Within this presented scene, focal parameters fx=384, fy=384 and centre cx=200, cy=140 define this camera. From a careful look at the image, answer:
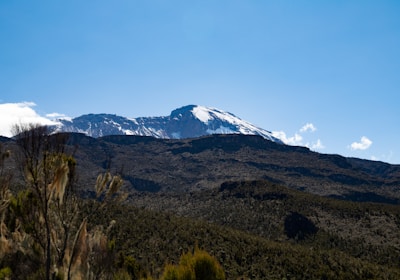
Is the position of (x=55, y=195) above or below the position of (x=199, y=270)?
above

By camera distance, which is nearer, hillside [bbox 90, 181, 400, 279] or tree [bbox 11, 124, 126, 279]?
tree [bbox 11, 124, 126, 279]

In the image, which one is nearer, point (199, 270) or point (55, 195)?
point (55, 195)

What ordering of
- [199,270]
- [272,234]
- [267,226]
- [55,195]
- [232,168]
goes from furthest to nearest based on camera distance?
[232,168] → [267,226] → [272,234] → [199,270] → [55,195]

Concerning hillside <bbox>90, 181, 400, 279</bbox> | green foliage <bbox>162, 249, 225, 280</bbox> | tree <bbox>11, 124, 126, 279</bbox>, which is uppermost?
tree <bbox>11, 124, 126, 279</bbox>

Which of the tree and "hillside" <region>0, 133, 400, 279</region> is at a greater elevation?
the tree

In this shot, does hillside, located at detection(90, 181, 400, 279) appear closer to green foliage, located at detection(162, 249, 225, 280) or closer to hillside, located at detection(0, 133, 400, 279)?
hillside, located at detection(0, 133, 400, 279)

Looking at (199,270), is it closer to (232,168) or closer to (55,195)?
(55,195)

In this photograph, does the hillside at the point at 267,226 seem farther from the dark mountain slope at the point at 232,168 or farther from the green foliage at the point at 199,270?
the dark mountain slope at the point at 232,168

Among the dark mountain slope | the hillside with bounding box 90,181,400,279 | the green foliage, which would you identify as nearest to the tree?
the green foliage

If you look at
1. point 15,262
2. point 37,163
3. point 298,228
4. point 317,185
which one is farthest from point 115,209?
point 317,185

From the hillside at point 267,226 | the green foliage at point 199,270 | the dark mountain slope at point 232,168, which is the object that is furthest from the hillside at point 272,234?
the dark mountain slope at point 232,168

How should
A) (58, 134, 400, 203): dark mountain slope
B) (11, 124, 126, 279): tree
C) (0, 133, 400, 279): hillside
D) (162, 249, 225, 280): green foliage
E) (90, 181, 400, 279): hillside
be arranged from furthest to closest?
(58, 134, 400, 203): dark mountain slope → (90, 181, 400, 279): hillside → (0, 133, 400, 279): hillside → (162, 249, 225, 280): green foliage → (11, 124, 126, 279): tree

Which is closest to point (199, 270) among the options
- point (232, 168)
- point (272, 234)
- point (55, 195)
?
point (55, 195)

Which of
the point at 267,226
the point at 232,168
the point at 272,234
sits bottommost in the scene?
the point at 272,234
